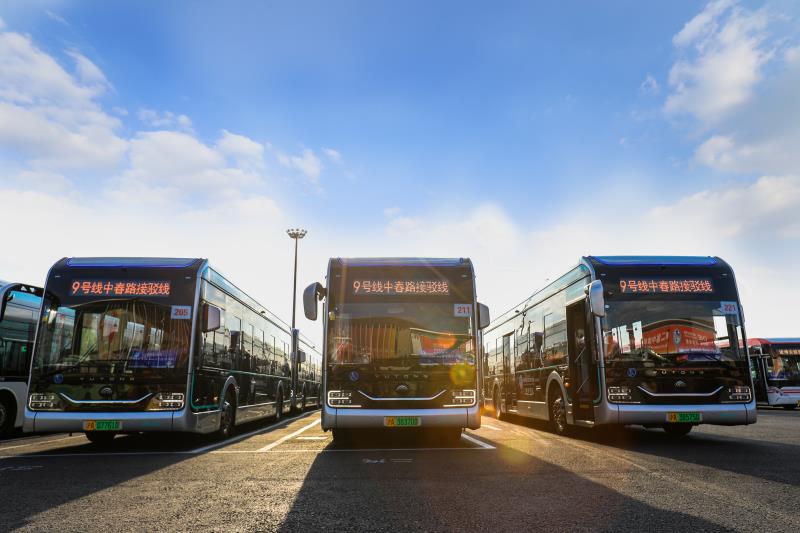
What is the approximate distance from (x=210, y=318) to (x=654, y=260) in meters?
8.05

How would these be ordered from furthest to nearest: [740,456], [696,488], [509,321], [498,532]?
[509,321]
[740,456]
[696,488]
[498,532]

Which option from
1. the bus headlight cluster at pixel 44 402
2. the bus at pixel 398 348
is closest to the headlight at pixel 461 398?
the bus at pixel 398 348

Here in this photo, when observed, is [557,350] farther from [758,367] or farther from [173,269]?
[758,367]

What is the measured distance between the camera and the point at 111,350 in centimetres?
945

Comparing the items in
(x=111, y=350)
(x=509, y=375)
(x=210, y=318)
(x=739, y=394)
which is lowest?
(x=739, y=394)

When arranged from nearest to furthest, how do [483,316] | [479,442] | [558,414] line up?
[483,316] → [479,442] → [558,414]

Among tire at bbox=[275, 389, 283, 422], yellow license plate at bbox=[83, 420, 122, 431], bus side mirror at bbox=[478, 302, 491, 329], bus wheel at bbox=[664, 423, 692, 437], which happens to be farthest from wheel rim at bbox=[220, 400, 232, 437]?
bus wheel at bbox=[664, 423, 692, 437]

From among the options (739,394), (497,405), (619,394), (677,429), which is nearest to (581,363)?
(619,394)

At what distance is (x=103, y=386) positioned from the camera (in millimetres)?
9281

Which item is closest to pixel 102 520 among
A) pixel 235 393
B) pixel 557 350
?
pixel 235 393

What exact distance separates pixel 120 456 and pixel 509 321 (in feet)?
36.9

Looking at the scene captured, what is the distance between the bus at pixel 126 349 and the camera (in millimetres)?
9242

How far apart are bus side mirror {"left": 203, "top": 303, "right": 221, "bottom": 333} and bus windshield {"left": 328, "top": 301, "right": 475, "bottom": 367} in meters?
2.31

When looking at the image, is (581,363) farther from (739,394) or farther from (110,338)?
(110,338)
